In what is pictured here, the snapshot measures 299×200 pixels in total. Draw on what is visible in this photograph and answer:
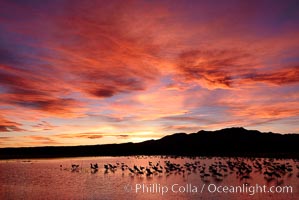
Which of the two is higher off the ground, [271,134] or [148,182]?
[271,134]

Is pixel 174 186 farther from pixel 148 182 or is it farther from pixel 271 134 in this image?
pixel 271 134

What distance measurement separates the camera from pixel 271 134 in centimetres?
17300

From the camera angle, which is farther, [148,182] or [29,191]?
→ [148,182]

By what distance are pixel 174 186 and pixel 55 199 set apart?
11.6 m

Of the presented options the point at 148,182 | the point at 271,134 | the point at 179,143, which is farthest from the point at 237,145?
the point at 148,182

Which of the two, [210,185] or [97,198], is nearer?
[97,198]

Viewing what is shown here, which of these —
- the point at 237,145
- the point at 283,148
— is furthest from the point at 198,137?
the point at 283,148

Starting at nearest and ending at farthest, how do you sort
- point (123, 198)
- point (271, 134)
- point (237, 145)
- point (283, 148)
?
point (123, 198)
point (283, 148)
point (237, 145)
point (271, 134)

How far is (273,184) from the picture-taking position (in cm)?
3291

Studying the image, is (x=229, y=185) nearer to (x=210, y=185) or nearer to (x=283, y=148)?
(x=210, y=185)

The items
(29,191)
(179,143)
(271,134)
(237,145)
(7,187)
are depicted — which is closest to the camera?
(29,191)

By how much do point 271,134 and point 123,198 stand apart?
525 feet

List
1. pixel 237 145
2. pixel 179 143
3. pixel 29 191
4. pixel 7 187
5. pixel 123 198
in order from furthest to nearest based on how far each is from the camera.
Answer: pixel 179 143 < pixel 237 145 < pixel 7 187 < pixel 29 191 < pixel 123 198

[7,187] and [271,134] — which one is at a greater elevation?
[271,134]
